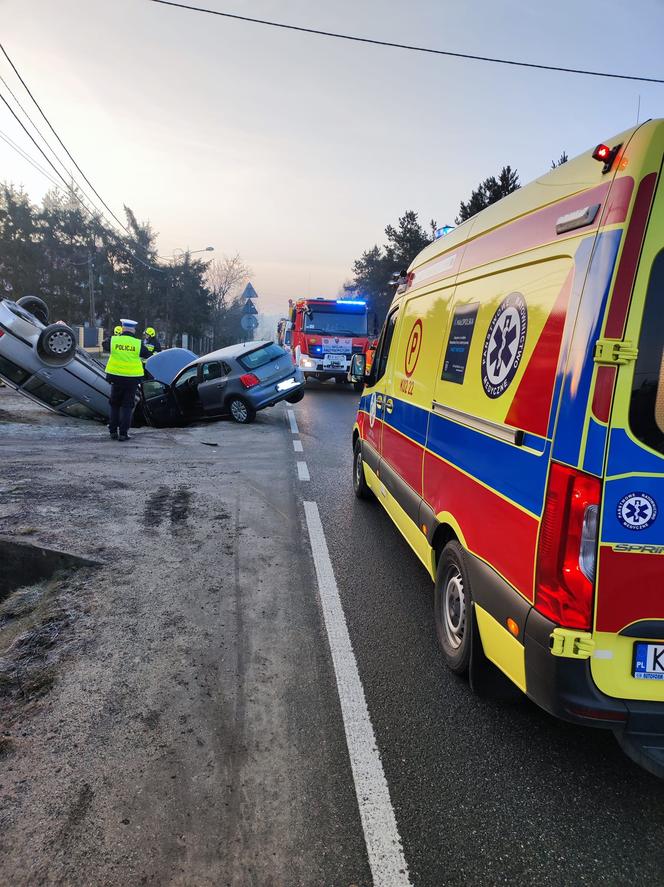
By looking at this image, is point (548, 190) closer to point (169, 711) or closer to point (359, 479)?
point (169, 711)

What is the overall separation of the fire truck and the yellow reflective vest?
9888 mm

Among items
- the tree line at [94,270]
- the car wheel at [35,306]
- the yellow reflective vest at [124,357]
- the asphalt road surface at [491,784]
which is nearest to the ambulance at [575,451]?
the asphalt road surface at [491,784]

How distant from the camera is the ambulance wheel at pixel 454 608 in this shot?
2846 mm

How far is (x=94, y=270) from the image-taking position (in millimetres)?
50375

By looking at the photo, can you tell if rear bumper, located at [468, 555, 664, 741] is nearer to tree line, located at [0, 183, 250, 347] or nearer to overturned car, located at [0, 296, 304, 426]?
overturned car, located at [0, 296, 304, 426]

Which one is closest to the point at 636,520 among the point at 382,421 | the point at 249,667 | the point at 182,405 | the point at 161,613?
the point at 249,667

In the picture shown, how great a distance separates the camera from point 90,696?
2711 millimetres

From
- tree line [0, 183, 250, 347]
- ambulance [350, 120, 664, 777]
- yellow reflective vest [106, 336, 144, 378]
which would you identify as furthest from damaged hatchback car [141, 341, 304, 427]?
tree line [0, 183, 250, 347]

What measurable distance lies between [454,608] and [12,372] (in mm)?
10223

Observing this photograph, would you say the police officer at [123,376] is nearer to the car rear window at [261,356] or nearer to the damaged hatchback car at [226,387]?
the damaged hatchback car at [226,387]

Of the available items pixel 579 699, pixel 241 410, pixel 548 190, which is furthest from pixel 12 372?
pixel 579 699

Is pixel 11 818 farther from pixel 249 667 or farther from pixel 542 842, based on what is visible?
pixel 542 842

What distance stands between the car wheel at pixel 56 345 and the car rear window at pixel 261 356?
3242 mm

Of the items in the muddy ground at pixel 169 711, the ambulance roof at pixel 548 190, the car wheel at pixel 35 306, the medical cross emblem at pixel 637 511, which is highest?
the ambulance roof at pixel 548 190
